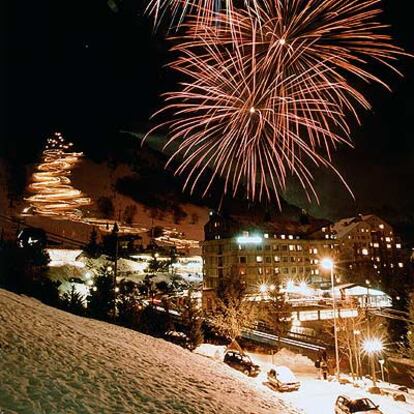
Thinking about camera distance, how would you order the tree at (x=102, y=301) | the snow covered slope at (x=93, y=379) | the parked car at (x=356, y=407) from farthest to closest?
1. the tree at (x=102, y=301)
2. the parked car at (x=356, y=407)
3. the snow covered slope at (x=93, y=379)

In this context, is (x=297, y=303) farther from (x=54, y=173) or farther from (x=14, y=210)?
(x=54, y=173)

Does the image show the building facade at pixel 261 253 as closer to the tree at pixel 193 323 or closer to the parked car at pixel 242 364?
the tree at pixel 193 323

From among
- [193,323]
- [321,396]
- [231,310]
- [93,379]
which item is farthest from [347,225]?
[93,379]

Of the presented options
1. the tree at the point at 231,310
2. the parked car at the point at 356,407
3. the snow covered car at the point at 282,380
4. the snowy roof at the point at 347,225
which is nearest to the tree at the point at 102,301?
the tree at the point at 231,310

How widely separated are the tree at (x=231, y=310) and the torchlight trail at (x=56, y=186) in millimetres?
63522

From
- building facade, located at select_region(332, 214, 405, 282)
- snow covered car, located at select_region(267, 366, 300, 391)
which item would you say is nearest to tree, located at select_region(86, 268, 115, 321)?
snow covered car, located at select_region(267, 366, 300, 391)

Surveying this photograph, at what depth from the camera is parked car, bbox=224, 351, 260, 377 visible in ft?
82.6

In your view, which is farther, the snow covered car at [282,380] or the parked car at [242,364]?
the parked car at [242,364]

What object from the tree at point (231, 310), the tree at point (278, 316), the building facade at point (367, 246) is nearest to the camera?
the tree at point (231, 310)

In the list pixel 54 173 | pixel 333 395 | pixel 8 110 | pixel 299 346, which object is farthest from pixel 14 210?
pixel 333 395

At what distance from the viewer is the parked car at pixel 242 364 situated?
25.2 m

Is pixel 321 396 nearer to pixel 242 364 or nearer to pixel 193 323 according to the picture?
pixel 242 364

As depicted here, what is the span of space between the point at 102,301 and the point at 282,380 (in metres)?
15.5

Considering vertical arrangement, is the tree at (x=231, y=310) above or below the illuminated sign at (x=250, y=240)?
below
